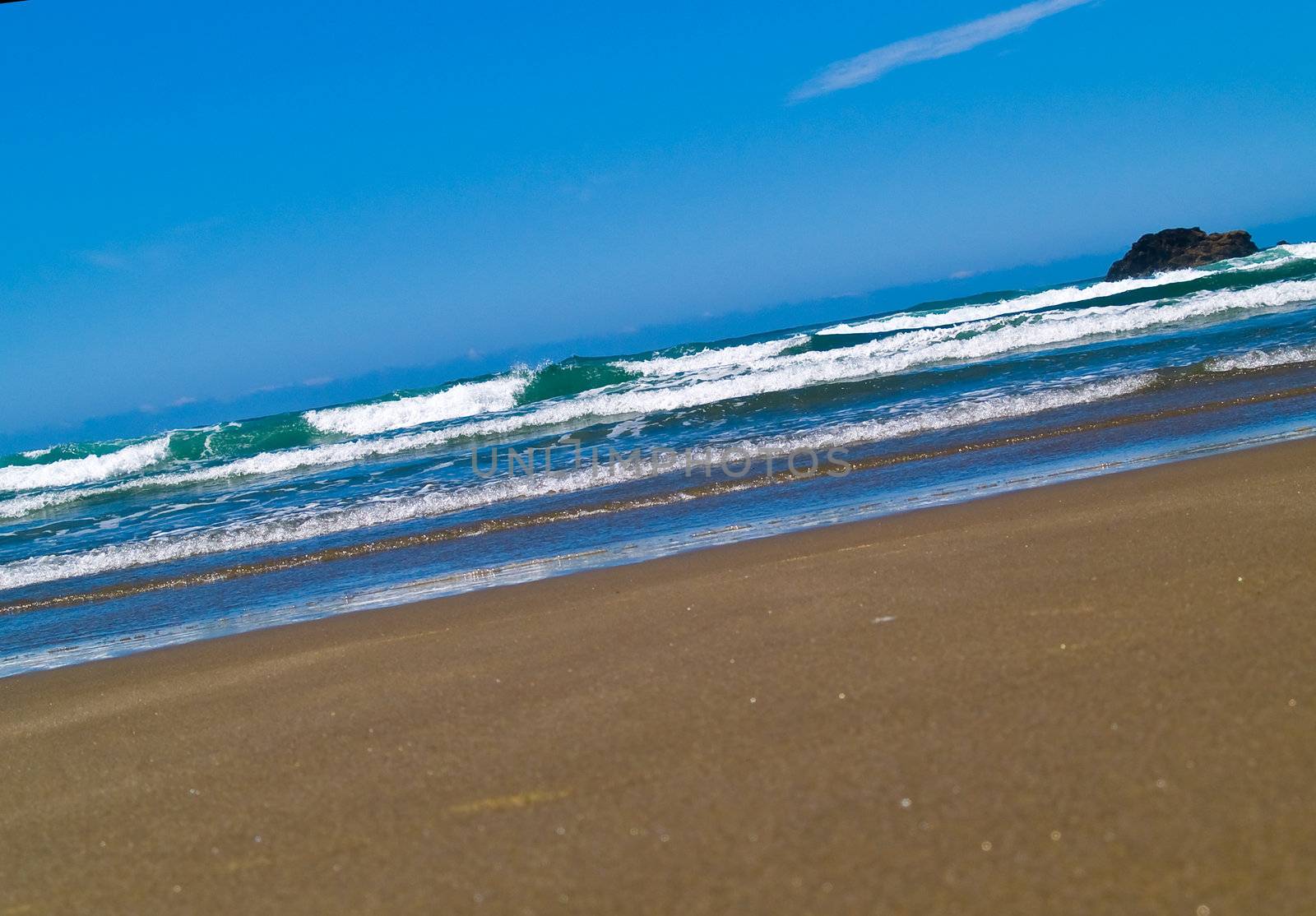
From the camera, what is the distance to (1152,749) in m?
2.07

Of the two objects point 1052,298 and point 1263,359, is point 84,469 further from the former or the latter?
point 1052,298

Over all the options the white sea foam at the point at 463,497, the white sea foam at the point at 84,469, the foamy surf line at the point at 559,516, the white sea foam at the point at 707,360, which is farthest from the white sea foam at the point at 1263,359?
the white sea foam at the point at 84,469

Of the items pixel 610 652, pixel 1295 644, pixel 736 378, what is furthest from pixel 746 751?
pixel 736 378

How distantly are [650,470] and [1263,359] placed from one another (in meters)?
7.63

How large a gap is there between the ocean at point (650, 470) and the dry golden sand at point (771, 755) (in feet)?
7.47

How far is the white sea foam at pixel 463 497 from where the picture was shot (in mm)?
10023

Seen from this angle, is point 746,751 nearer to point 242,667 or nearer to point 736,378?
point 242,667

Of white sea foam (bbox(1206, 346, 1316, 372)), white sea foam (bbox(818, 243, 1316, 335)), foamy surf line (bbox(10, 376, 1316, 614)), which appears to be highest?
white sea foam (bbox(818, 243, 1316, 335))

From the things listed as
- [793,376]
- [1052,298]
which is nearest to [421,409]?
[793,376]

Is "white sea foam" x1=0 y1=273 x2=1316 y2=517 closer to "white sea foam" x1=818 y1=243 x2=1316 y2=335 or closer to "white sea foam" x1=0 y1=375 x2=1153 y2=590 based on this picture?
"white sea foam" x1=0 y1=375 x2=1153 y2=590

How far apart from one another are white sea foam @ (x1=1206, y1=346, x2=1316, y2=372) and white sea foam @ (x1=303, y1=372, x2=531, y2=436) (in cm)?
1702

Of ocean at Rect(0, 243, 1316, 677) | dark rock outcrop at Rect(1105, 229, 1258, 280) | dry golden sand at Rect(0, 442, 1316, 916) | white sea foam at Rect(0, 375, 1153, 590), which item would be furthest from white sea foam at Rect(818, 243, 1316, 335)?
dry golden sand at Rect(0, 442, 1316, 916)

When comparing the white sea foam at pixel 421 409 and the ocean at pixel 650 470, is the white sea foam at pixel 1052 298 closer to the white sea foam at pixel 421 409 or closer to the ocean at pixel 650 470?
the ocean at pixel 650 470

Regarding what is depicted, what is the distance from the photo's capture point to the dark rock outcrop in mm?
30781
